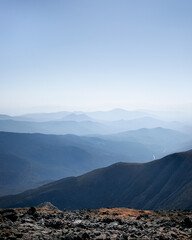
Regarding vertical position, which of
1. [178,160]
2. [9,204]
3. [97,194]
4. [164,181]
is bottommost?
[9,204]

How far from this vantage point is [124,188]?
449ft

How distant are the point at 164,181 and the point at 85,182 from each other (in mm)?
51067

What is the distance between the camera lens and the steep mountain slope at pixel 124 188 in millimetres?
118375

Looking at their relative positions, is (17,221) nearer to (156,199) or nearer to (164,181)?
(156,199)

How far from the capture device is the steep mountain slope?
4660 inches

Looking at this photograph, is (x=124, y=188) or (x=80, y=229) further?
(x=124, y=188)

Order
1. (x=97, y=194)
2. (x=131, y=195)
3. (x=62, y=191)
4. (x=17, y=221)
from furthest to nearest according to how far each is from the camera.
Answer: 1. (x=62, y=191)
2. (x=97, y=194)
3. (x=131, y=195)
4. (x=17, y=221)

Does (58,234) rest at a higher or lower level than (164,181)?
higher

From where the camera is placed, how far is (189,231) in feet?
55.7

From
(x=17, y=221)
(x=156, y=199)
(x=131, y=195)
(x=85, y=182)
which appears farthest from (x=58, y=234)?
(x=85, y=182)

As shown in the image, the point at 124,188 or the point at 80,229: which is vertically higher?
the point at 80,229

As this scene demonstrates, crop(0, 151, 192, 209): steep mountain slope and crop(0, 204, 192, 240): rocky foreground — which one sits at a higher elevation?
crop(0, 204, 192, 240): rocky foreground

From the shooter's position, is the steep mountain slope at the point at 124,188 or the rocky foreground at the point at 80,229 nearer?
the rocky foreground at the point at 80,229

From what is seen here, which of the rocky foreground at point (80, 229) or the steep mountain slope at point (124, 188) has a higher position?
the rocky foreground at point (80, 229)
